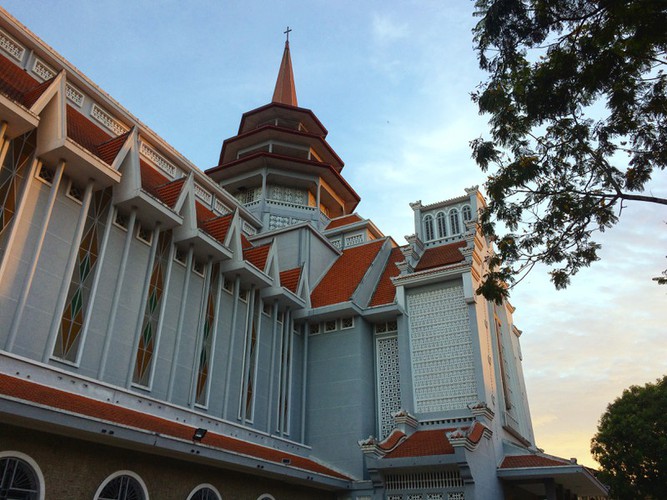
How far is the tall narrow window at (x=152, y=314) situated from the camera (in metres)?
13.2

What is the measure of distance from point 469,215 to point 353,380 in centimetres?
790

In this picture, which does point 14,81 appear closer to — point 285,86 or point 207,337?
point 207,337

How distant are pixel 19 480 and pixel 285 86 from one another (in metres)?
29.3

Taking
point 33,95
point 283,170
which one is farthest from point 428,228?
point 33,95

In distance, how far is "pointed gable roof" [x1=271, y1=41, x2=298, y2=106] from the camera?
33719mm

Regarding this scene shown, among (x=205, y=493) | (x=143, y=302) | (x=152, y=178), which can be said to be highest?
(x=152, y=178)

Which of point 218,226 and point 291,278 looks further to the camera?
point 291,278

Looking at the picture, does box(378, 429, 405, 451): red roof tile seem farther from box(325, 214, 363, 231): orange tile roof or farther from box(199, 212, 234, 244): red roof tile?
box(325, 214, 363, 231): orange tile roof

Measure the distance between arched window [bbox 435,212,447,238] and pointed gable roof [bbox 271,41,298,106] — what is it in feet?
49.1

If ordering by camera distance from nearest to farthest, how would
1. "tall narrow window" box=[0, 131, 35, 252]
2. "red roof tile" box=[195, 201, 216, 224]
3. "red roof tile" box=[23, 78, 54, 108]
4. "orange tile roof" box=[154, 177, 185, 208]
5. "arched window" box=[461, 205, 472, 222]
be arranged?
"tall narrow window" box=[0, 131, 35, 252], "red roof tile" box=[23, 78, 54, 108], "orange tile roof" box=[154, 177, 185, 208], "red roof tile" box=[195, 201, 216, 224], "arched window" box=[461, 205, 472, 222]

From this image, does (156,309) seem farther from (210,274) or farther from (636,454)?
(636,454)

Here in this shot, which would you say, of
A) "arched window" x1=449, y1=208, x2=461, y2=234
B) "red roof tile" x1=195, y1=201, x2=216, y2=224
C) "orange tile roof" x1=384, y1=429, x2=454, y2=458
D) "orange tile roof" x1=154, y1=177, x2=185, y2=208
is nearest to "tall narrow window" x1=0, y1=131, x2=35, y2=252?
"orange tile roof" x1=154, y1=177, x2=185, y2=208

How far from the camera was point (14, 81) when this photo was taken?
43.4 feet

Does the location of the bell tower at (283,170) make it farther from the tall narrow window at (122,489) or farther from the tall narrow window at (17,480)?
the tall narrow window at (17,480)
